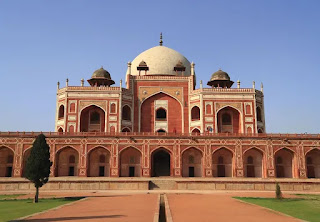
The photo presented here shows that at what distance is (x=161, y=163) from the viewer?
32719 millimetres

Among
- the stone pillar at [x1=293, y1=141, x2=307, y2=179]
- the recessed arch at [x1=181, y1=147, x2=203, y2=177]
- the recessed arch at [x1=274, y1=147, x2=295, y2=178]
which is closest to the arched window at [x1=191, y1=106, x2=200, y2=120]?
the recessed arch at [x1=181, y1=147, x2=203, y2=177]

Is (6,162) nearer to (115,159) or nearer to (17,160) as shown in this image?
(17,160)

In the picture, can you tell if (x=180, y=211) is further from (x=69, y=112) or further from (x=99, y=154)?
(x=69, y=112)

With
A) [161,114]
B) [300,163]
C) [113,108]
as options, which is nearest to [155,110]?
[161,114]

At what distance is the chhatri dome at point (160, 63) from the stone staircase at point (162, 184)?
56.9 feet

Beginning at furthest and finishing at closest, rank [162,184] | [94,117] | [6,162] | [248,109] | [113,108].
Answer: [94,117] → [248,109] → [113,108] → [6,162] → [162,184]

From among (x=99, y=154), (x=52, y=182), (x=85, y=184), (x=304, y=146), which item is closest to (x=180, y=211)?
(x=85, y=184)

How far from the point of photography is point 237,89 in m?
35.6

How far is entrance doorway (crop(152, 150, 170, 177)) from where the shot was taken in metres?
32.2

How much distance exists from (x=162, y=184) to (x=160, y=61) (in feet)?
66.9

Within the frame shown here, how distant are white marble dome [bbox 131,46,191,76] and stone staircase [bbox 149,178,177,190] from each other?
1824cm

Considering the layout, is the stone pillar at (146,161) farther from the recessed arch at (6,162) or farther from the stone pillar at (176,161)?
the recessed arch at (6,162)

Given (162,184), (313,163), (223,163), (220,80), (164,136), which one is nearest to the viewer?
(162,184)

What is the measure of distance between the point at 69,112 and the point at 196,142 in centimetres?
1491
